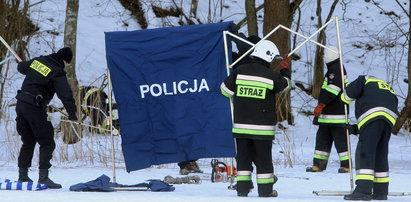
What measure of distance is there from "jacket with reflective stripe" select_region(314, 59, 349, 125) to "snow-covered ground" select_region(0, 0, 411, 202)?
2.67 ft

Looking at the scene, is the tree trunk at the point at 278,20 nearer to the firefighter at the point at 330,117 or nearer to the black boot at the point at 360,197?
the firefighter at the point at 330,117

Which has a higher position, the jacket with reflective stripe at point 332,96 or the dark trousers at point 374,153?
the jacket with reflective stripe at point 332,96

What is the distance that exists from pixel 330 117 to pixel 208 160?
12.4ft

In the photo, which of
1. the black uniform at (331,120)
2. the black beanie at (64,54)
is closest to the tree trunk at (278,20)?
the black uniform at (331,120)

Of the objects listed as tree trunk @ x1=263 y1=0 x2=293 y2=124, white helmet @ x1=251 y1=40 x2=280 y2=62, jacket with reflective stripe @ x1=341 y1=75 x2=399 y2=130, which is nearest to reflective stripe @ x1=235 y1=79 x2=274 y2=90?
white helmet @ x1=251 y1=40 x2=280 y2=62

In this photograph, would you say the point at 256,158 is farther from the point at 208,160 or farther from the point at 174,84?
the point at 208,160

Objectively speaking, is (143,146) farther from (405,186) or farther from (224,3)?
(224,3)

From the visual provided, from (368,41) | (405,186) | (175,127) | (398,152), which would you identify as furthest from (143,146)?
(368,41)

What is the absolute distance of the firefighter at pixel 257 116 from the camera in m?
10.0

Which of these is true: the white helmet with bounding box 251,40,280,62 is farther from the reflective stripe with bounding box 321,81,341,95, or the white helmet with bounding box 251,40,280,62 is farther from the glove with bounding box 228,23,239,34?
the reflective stripe with bounding box 321,81,341,95

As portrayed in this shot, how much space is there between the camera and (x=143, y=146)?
38.0 ft

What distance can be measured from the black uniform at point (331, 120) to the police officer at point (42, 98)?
3.97 metres

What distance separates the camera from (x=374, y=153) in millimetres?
9781

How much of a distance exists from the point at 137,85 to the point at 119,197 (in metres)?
2.41
